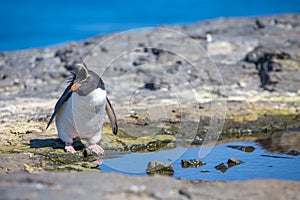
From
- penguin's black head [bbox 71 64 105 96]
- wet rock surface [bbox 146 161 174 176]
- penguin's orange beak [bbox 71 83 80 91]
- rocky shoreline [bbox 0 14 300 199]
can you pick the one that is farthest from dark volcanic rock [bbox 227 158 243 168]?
penguin's orange beak [bbox 71 83 80 91]

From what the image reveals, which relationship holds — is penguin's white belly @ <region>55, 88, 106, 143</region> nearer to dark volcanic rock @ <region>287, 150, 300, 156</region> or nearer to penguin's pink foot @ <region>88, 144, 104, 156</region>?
penguin's pink foot @ <region>88, 144, 104, 156</region>

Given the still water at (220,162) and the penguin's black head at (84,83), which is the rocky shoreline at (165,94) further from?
the penguin's black head at (84,83)

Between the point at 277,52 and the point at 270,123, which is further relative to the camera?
the point at 277,52

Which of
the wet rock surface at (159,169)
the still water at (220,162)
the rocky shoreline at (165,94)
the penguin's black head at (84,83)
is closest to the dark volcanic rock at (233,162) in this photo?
the still water at (220,162)

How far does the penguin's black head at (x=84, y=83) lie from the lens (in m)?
5.19

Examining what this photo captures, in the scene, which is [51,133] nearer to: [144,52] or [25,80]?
[25,80]

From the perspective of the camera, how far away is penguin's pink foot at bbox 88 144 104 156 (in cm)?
558

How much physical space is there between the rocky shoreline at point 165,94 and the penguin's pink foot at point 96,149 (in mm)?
85

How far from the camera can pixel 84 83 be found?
5203 millimetres

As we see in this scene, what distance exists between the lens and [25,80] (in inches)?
424

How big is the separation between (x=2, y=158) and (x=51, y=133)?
A: 141 centimetres

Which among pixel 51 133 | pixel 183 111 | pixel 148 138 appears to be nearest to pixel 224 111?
pixel 183 111

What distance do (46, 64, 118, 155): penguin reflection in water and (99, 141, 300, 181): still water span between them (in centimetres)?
40

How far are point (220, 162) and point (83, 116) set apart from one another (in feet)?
4.81
